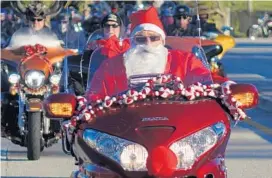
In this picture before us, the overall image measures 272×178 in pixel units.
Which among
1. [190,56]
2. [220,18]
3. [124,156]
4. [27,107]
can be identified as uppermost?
[190,56]

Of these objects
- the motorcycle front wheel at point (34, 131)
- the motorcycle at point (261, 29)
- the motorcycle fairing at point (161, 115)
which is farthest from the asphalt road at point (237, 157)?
the motorcycle at point (261, 29)

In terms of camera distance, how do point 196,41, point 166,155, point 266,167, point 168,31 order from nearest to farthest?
point 166,155
point 196,41
point 266,167
point 168,31

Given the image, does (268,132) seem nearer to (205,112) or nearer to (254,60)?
(205,112)

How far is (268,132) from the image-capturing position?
45.1 ft

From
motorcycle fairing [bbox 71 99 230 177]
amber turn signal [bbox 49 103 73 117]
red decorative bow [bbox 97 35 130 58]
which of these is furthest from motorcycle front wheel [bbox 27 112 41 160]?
motorcycle fairing [bbox 71 99 230 177]

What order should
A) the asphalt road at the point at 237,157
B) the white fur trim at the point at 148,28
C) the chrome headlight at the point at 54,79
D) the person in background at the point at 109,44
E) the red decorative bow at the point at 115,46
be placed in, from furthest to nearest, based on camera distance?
the chrome headlight at the point at 54,79 → the asphalt road at the point at 237,157 → the red decorative bow at the point at 115,46 → the person in background at the point at 109,44 → the white fur trim at the point at 148,28

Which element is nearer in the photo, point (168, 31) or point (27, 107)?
point (27, 107)

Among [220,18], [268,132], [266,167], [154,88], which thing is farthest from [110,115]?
[220,18]

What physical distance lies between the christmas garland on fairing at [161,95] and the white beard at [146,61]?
305 mm

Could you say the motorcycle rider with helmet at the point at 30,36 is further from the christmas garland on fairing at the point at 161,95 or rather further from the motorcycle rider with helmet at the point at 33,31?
the christmas garland on fairing at the point at 161,95

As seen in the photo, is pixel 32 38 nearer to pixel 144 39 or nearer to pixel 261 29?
pixel 144 39

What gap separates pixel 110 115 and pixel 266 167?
5007mm

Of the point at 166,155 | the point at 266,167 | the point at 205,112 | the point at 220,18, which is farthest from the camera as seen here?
the point at 220,18

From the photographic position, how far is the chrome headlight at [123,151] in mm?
5438
